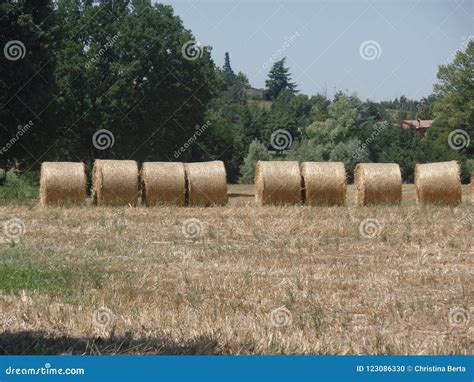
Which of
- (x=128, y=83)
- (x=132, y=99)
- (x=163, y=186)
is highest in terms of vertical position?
(x=128, y=83)

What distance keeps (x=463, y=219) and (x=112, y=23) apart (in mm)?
34578

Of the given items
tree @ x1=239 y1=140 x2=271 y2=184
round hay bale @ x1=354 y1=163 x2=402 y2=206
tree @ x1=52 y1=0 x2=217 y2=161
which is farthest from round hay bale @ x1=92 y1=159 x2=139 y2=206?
tree @ x1=239 y1=140 x2=271 y2=184

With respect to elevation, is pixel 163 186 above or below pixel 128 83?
below

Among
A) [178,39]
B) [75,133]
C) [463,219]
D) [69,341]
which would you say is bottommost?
[69,341]

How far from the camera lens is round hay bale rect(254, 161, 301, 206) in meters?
21.4

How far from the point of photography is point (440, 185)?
71.7ft

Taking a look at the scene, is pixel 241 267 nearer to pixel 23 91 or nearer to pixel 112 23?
pixel 23 91

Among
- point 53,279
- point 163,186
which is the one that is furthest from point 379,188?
point 53,279

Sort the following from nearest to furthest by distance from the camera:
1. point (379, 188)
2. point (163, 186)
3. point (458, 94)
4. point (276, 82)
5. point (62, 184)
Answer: point (62, 184)
point (163, 186)
point (379, 188)
point (458, 94)
point (276, 82)

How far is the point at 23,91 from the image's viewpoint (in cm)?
3184

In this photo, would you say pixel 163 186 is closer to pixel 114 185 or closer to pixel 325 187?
pixel 114 185

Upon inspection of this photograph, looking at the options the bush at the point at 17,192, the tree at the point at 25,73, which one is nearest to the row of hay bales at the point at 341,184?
the bush at the point at 17,192

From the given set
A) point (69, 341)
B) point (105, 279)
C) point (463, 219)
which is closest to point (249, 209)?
point (463, 219)

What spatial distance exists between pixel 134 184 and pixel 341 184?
17.0ft
